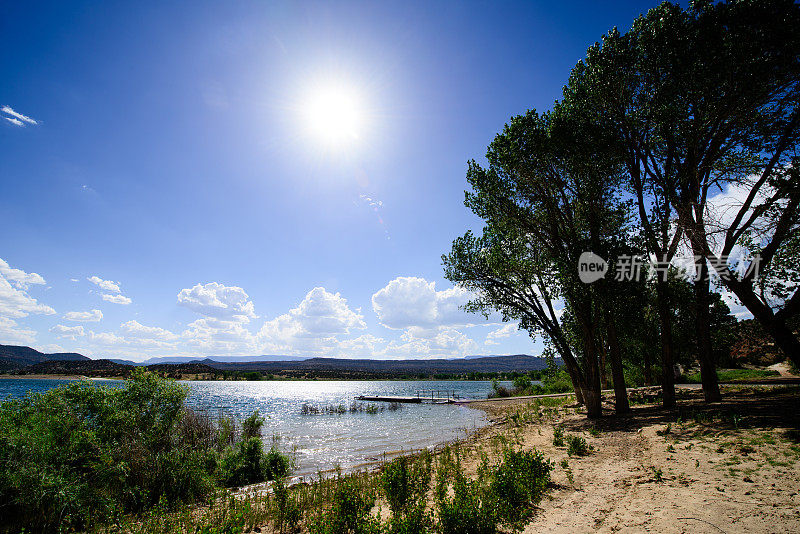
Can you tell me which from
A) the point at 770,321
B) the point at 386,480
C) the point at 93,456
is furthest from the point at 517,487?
the point at 770,321

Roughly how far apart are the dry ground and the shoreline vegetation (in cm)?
4

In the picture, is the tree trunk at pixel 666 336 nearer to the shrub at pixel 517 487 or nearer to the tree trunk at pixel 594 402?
the tree trunk at pixel 594 402

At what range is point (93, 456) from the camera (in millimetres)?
9305

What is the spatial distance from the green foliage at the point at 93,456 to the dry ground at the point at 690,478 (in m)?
9.49

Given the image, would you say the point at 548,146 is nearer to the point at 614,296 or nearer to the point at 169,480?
the point at 614,296

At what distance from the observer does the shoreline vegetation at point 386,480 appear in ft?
19.8

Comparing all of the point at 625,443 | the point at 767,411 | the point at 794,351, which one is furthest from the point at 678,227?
the point at 625,443

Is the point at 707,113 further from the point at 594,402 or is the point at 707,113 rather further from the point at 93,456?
the point at 93,456

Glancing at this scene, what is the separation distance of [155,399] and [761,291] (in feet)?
73.3

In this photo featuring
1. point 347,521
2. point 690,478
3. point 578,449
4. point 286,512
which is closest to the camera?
point 347,521

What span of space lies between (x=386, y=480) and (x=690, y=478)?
21.3 ft

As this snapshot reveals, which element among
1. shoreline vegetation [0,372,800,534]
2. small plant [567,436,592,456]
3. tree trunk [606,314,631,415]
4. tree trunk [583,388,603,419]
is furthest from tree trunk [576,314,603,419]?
small plant [567,436,592,456]

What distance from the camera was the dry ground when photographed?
5.66 metres

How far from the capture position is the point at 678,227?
14.2 m
